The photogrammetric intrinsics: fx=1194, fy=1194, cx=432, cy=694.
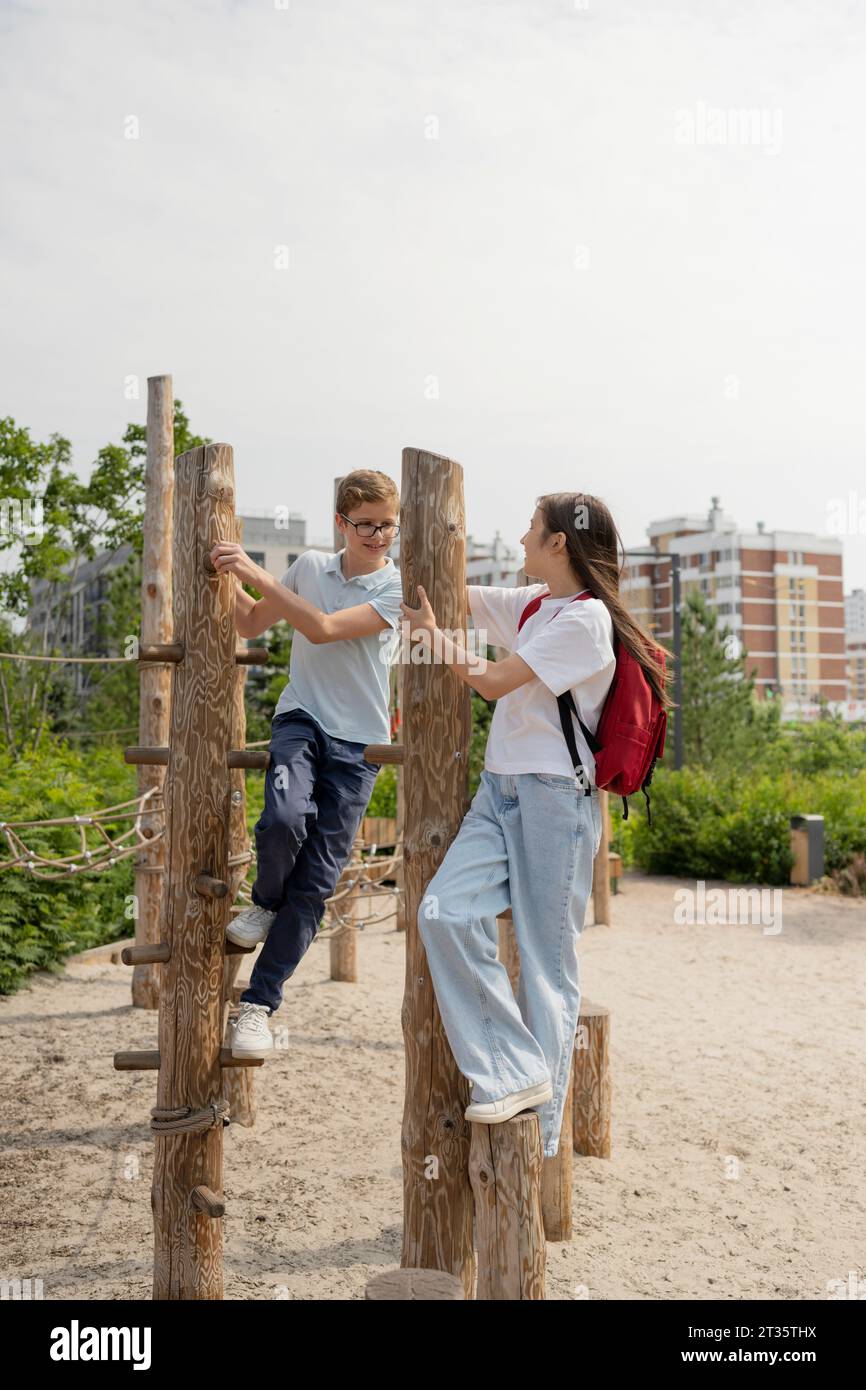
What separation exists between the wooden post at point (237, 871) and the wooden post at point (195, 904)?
0.24 feet

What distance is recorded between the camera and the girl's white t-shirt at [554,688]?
3.08 meters

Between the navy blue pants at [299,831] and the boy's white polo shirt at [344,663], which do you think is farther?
the boy's white polo shirt at [344,663]

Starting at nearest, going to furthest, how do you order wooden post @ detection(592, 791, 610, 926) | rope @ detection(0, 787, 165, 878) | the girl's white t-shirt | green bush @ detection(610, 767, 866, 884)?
the girl's white t-shirt
rope @ detection(0, 787, 165, 878)
wooden post @ detection(592, 791, 610, 926)
green bush @ detection(610, 767, 866, 884)

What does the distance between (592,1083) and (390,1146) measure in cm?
94

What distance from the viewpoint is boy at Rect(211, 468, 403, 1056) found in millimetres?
3406

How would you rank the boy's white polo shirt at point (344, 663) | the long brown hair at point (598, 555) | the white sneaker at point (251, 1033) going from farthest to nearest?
1. the boy's white polo shirt at point (344, 663)
2. the white sneaker at point (251, 1033)
3. the long brown hair at point (598, 555)

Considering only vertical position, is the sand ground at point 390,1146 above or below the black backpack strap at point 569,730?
below

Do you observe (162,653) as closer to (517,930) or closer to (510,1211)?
(517,930)

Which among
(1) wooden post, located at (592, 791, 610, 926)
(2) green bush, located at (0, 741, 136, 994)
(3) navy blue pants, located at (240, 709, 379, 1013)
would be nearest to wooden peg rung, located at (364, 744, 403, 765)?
(3) navy blue pants, located at (240, 709, 379, 1013)

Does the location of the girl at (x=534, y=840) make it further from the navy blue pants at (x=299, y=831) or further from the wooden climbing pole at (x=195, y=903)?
the wooden climbing pole at (x=195, y=903)

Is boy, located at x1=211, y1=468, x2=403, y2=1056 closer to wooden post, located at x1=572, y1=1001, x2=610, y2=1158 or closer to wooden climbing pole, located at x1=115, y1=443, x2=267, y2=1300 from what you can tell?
wooden climbing pole, located at x1=115, y1=443, x2=267, y2=1300

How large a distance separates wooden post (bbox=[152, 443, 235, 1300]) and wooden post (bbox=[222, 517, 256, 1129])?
74 mm

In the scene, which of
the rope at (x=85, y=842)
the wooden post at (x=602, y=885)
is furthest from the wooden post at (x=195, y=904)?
the wooden post at (x=602, y=885)
